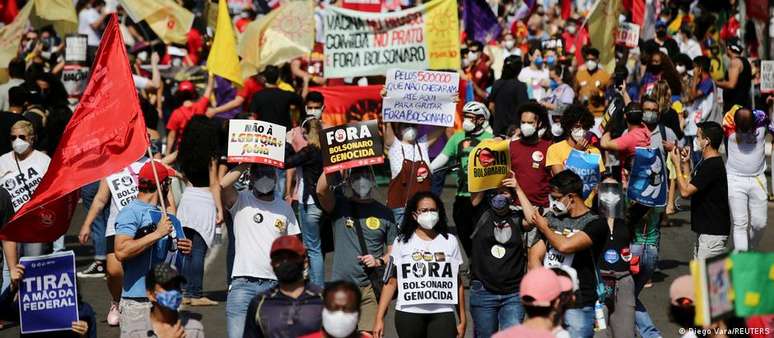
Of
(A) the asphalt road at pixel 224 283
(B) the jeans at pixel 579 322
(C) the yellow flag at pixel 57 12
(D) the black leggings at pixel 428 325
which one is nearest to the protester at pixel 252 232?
(D) the black leggings at pixel 428 325

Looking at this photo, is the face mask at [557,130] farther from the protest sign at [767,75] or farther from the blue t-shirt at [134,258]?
the protest sign at [767,75]

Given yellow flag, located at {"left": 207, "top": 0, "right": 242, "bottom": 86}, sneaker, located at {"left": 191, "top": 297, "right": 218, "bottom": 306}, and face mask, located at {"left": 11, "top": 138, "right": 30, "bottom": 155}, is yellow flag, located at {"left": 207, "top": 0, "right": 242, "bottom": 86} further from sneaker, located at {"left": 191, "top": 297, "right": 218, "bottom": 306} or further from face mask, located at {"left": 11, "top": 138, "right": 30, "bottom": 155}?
face mask, located at {"left": 11, "top": 138, "right": 30, "bottom": 155}

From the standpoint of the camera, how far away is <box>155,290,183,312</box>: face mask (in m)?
8.01

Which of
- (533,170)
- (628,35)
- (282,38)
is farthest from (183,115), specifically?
(628,35)

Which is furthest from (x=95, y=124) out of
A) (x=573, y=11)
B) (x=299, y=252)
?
(x=573, y=11)

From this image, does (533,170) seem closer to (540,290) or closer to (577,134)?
(577,134)

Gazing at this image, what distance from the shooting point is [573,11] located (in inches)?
1142

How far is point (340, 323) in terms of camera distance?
7355mm

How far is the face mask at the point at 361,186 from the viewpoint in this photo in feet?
34.8

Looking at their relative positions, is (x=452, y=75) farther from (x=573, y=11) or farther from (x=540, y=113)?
(x=573, y=11)

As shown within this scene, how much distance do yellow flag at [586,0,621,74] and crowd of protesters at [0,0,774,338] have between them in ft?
6.49

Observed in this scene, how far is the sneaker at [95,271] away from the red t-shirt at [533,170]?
4452 millimetres

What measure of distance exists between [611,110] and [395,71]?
2.40 m

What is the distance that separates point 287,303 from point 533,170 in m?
4.47
